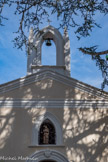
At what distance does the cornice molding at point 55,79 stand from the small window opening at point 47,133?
6.00 ft

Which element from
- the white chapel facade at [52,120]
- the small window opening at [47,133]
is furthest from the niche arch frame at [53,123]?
the small window opening at [47,133]

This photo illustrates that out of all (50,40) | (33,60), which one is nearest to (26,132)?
(33,60)

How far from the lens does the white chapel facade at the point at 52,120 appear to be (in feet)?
29.4

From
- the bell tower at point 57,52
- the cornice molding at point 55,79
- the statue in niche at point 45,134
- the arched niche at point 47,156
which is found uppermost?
the bell tower at point 57,52

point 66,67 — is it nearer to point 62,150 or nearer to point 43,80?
point 43,80

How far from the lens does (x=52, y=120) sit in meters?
9.44

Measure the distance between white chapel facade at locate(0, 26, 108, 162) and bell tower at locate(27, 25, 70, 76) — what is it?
3.23ft

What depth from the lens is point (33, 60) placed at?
1141 centimetres

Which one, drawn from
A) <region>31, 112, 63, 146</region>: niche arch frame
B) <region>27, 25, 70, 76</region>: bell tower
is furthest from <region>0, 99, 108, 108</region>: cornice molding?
<region>27, 25, 70, 76</region>: bell tower

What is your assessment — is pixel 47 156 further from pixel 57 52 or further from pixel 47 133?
pixel 57 52

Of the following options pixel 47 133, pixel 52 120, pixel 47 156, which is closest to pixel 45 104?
pixel 52 120

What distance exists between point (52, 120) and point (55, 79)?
1787mm

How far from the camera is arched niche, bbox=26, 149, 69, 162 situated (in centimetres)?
878

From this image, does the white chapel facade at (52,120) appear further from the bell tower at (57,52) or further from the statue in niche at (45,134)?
the bell tower at (57,52)
